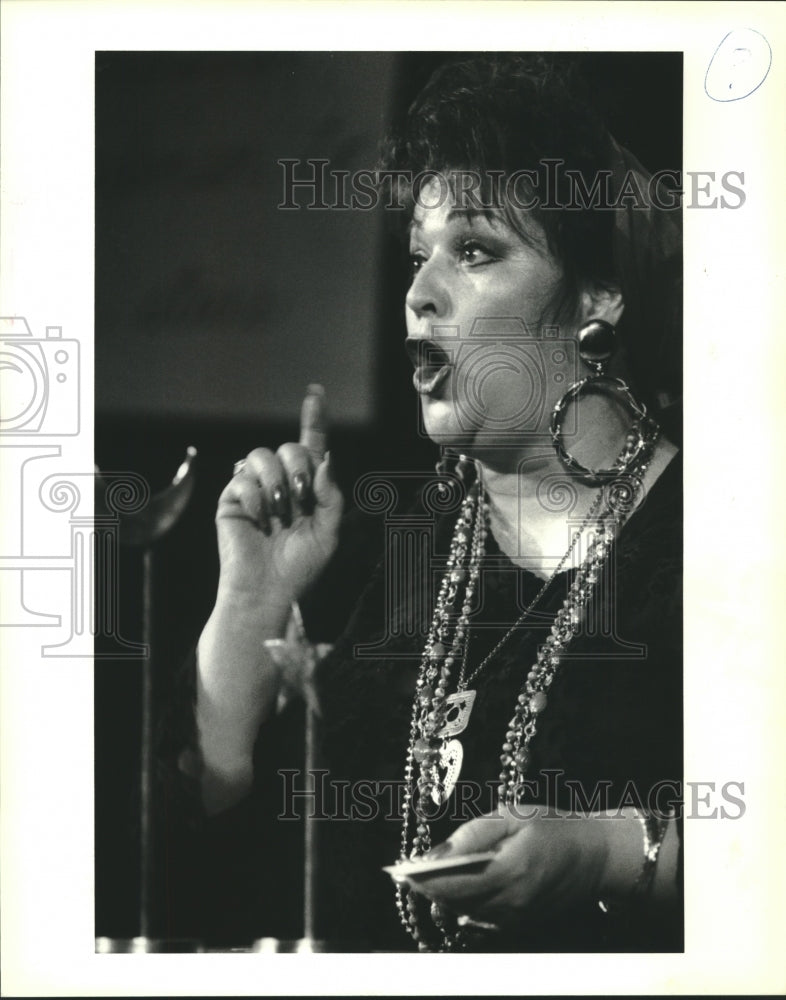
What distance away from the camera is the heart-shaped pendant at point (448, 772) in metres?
1.11

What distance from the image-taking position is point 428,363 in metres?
1.13

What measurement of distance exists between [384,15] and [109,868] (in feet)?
3.23

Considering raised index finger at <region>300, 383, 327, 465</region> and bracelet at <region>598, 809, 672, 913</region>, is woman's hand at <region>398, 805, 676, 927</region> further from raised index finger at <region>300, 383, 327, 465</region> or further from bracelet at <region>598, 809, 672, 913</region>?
raised index finger at <region>300, 383, 327, 465</region>

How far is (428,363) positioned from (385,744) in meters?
0.42

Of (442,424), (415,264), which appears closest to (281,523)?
(442,424)

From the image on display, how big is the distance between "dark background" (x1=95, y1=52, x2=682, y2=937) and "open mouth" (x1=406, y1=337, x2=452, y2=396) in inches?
0.6

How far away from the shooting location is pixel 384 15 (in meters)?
1.13

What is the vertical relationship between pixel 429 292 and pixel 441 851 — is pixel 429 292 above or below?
above

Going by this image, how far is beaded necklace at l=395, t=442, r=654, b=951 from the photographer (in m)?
1.11

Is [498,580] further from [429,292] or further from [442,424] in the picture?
[429,292]

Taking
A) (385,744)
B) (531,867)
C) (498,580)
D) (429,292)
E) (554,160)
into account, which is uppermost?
(554,160)
